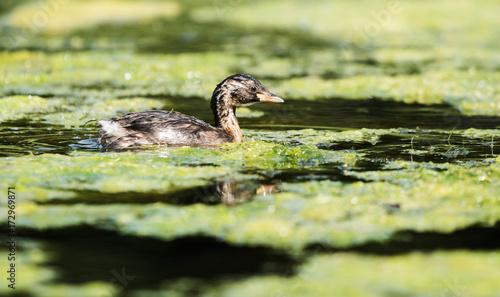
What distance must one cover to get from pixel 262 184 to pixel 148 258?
83.8 inches

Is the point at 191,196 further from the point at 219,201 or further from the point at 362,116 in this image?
the point at 362,116

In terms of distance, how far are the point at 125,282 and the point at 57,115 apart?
685 centimetres

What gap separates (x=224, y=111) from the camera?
991 cm

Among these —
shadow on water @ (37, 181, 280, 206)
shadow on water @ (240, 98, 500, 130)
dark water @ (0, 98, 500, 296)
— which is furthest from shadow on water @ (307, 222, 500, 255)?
shadow on water @ (240, 98, 500, 130)

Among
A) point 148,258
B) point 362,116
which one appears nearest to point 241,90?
point 362,116

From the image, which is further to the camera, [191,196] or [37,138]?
[37,138]

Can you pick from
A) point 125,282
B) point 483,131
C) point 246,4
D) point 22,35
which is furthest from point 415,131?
point 246,4

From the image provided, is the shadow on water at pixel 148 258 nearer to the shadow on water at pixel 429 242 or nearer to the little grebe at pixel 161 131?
the shadow on water at pixel 429 242

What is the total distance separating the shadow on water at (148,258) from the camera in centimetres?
511

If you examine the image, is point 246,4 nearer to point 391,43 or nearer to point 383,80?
point 391,43

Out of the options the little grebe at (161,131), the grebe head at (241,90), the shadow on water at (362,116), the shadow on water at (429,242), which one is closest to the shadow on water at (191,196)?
the shadow on water at (429,242)

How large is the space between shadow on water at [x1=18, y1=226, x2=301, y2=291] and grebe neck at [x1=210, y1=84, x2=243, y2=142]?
4.10 meters

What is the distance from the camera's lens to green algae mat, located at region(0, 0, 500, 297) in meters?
5.12

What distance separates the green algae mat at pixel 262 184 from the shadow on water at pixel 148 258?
17mm
